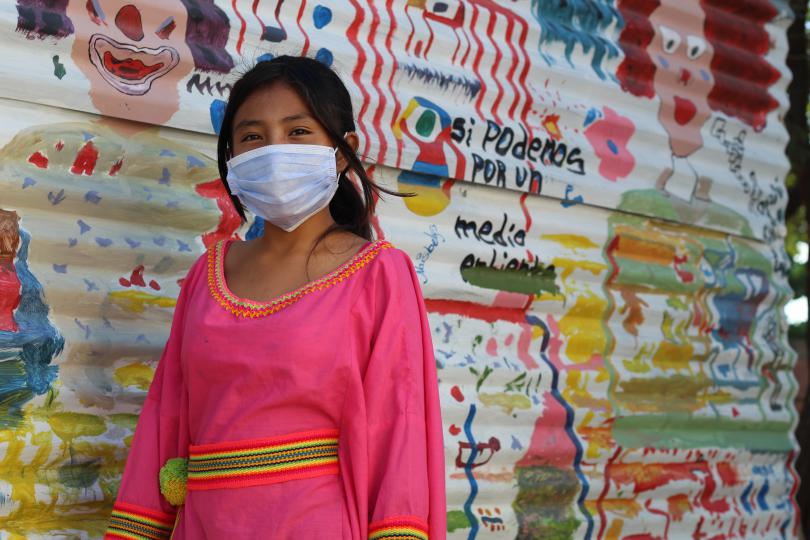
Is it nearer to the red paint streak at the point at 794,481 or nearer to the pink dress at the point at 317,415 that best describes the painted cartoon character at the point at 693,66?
the red paint streak at the point at 794,481

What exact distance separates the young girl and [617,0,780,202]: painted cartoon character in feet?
7.32

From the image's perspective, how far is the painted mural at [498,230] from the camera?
276cm

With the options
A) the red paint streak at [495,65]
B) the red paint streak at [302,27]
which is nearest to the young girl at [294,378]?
the red paint streak at [302,27]

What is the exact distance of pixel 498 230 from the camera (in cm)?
380

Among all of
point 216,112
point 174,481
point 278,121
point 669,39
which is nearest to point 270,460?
point 174,481

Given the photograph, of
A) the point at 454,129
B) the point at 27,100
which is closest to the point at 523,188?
the point at 454,129

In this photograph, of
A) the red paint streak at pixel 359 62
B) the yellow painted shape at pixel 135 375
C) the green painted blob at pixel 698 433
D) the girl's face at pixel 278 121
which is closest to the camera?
the girl's face at pixel 278 121

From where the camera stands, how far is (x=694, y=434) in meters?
4.52

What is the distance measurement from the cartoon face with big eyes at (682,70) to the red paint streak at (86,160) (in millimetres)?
2411

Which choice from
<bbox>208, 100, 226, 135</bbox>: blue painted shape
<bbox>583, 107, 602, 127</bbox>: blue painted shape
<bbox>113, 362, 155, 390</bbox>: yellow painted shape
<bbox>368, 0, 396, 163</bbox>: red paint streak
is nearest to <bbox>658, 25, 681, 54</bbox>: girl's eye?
<bbox>583, 107, 602, 127</bbox>: blue painted shape

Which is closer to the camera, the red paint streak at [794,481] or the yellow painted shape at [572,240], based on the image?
the yellow painted shape at [572,240]

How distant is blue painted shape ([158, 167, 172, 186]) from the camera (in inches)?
117

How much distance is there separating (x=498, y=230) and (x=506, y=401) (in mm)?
583

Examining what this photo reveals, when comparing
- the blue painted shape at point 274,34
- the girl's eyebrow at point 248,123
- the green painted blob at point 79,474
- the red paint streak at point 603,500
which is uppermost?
the blue painted shape at point 274,34
